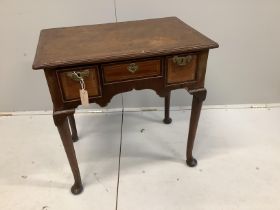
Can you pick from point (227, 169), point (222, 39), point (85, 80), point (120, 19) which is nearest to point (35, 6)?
point (120, 19)

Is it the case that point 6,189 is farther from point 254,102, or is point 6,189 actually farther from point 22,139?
point 254,102

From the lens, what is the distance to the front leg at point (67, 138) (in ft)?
3.00

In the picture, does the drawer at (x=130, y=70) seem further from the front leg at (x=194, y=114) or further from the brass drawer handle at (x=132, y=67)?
the front leg at (x=194, y=114)

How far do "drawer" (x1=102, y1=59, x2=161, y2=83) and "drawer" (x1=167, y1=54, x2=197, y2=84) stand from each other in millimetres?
43

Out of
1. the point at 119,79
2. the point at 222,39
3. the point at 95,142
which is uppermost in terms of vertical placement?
the point at 119,79

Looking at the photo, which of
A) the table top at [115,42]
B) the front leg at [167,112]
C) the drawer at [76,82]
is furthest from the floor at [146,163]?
the table top at [115,42]

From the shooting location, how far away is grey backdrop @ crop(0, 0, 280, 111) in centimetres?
131

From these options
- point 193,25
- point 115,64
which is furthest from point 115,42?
point 193,25

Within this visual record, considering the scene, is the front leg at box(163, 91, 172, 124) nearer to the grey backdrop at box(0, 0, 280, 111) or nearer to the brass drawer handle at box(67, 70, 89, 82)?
the grey backdrop at box(0, 0, 280, 111)

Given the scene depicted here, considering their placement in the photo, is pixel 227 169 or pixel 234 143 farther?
pixel 234 143

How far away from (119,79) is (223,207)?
65 centimetres

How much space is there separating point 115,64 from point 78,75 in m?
0.12

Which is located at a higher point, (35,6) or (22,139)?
(35,6)

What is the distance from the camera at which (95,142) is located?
141cm
